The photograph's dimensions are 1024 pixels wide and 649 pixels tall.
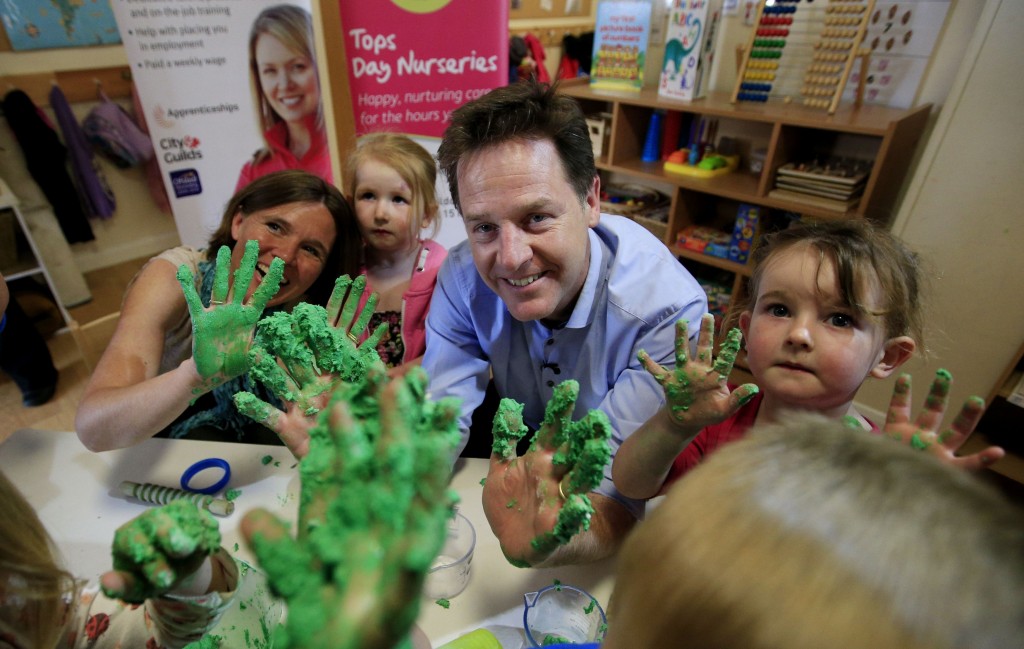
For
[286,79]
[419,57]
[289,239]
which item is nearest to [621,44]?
[419,57]

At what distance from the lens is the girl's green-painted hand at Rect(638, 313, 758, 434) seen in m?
0.81

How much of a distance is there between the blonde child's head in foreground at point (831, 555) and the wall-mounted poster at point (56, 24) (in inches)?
156

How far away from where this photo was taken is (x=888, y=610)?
0.37m

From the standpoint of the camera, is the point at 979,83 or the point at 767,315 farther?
the point at 979,83

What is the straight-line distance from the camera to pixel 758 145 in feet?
9.17

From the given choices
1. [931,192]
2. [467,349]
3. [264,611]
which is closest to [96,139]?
[467,349]

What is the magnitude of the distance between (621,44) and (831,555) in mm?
3027

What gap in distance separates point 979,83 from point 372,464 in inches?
98.3

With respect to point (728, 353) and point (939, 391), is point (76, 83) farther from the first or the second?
point (939, 391)

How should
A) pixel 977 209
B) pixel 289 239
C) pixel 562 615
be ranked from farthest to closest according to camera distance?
pixel 977 209, pixel 289 239, pixel 562 615

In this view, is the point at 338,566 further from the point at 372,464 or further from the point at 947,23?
the point at 947,23

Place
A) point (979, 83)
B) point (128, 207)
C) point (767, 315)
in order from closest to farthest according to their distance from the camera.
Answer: point (767, 315), point (979, 83), point (128, 207)

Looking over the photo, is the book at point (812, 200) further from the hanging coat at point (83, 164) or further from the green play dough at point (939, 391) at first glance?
the hanging coat at point (83, 164)

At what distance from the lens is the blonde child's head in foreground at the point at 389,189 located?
163 cm
